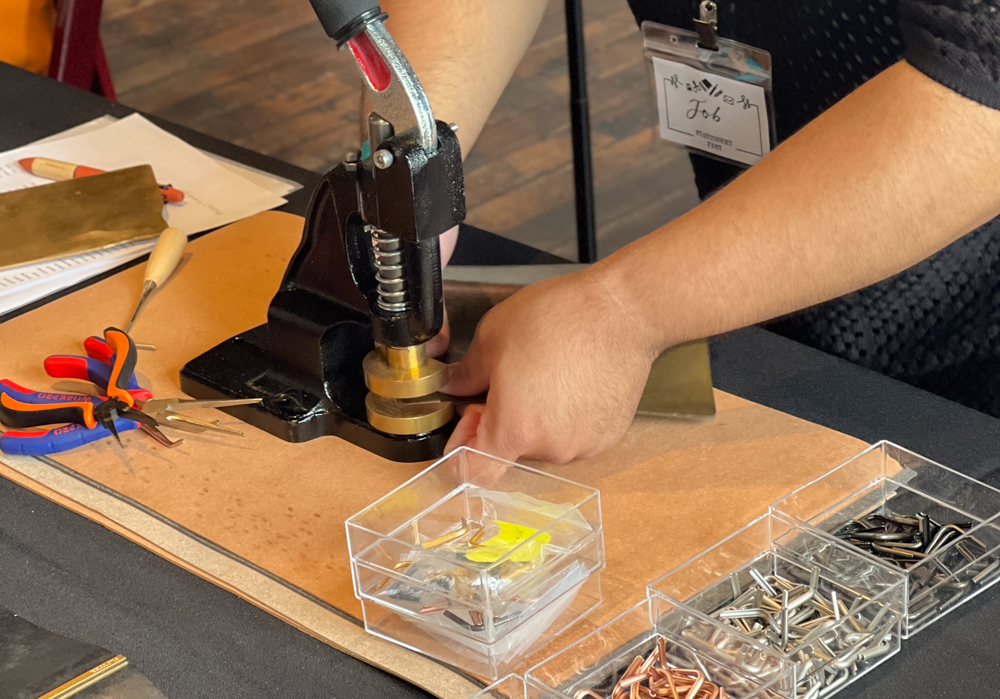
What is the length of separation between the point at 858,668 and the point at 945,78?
0.36 meters

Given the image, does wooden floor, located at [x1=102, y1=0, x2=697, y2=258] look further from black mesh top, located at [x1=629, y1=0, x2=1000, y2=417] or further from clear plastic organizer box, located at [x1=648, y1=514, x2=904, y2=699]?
clear plastic organizer box, located at [x1=648, y1=514, x2=904, y2=699]

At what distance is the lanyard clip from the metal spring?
46 cm

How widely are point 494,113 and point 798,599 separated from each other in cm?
285

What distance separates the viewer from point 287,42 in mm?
3963

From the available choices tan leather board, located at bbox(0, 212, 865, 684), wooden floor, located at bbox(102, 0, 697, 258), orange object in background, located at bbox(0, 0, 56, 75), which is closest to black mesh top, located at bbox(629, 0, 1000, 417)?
tan leather board, located at bbox(0, 212, 865, 684)

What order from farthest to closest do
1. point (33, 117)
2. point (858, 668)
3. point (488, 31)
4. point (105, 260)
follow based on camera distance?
point (33, 117), point (105, 260), point (488, 31), point (858, 668)

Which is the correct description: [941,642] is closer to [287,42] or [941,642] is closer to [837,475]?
[837,475]

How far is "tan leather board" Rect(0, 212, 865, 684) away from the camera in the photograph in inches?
31.0

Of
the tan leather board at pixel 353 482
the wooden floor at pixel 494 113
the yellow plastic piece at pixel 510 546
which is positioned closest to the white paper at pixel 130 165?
the tan leather board at pixel 353 482

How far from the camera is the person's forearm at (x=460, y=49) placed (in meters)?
1.06

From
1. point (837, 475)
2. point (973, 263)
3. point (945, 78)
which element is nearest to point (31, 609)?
point (837, 475)

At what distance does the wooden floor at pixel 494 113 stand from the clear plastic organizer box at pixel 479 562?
200 centimetres

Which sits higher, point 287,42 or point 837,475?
point 837,475

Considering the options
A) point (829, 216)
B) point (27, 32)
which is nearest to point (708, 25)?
point (829, 216)
